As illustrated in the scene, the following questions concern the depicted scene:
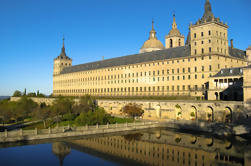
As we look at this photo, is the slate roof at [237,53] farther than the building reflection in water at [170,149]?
Yes

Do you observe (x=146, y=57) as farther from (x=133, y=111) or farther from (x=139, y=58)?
(x=133, y=111)

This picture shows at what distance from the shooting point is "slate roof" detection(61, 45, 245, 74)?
65938 mm

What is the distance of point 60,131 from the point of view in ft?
121

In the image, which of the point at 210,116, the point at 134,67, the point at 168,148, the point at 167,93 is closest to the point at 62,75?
the point at 134,67

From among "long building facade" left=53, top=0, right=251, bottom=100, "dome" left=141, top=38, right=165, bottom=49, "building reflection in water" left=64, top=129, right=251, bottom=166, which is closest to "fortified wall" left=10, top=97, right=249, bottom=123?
"long building facade" left=53, top=0, right=251, bottom=100

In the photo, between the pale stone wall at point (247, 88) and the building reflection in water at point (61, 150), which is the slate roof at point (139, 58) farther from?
the building reflection in water at point (61, 150)

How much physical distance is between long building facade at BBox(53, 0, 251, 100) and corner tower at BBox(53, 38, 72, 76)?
23.4 metres

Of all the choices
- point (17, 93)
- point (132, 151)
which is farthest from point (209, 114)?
point (17, 93)

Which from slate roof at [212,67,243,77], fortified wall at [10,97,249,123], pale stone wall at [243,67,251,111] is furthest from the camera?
slate roof at [212,67,243,77]

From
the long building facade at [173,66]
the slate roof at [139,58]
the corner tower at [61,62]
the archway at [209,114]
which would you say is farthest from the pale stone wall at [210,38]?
the corner tower at [61,62]

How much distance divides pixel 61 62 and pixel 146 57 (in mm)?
58556

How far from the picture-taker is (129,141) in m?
35.5

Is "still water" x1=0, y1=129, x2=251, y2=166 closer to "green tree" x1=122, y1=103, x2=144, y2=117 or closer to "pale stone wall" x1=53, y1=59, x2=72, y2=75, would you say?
"green tree" x1=122, y1=103, x2=144, y2=117

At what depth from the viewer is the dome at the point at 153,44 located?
97.9 m
